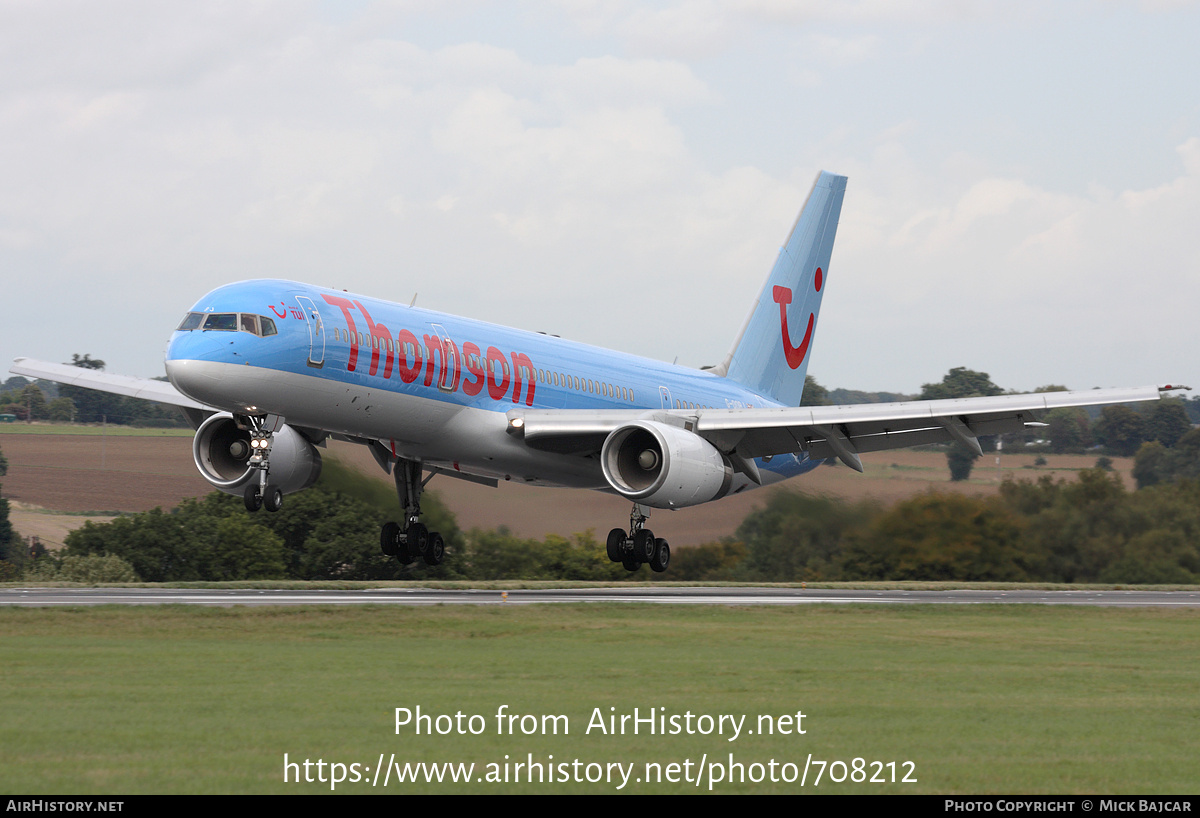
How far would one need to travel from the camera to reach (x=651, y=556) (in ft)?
112

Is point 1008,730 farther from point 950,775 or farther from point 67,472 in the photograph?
point 67,472

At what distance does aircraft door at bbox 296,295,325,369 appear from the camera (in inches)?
1054

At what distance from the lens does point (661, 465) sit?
31406 millimetres

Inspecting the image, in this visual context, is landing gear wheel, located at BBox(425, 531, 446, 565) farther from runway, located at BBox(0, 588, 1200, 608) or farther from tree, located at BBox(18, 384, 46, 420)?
tree, located at BBox(18, 384, 46, 420)

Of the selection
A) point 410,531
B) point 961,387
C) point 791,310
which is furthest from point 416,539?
point 961,387

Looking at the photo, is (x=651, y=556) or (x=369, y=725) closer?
(x=369, y=725)

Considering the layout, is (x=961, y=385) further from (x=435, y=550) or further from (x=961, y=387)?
(x=435, y=550)

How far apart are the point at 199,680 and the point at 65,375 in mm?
17338

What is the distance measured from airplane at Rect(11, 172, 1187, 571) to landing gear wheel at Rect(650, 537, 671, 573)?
0.15 ft

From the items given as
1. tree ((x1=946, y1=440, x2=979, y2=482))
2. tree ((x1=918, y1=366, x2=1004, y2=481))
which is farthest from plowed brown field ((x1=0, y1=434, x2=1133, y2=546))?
tree ((x1=918, y1=366, x2=1004, y2=481))

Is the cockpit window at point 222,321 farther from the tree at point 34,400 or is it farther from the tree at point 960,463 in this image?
the tree at point 34,400

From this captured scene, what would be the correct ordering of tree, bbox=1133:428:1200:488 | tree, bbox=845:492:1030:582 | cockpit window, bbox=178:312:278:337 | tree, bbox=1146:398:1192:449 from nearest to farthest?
cockpit window, bbox=178:312:278:337 < tree, bbox=845:492:1030:582 < tree, bbox=1133:428:1200:488 < tree, bbox=1146:398:1192:449

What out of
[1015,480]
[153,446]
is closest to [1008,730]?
[1015,480]
